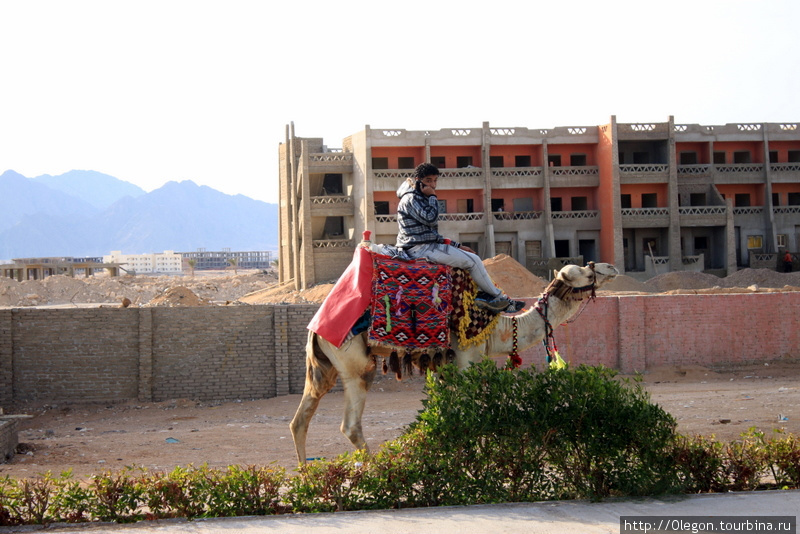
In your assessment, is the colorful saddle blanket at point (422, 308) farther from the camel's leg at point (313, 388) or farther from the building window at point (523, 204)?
the building window at point (523, 204)

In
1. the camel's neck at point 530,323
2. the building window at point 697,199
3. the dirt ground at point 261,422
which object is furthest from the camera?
the building window at point 697,199

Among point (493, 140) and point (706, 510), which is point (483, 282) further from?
point (493, 140)

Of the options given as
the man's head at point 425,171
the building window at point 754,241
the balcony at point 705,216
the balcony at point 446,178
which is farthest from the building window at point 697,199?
the man's head at point 425,171

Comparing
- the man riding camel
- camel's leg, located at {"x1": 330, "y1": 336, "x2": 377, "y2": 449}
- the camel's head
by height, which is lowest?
camel's leg, located at {"x1": 330, "y1": 336, "x2": 377, "y2": 449}

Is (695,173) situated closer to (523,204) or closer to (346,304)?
(523,204)

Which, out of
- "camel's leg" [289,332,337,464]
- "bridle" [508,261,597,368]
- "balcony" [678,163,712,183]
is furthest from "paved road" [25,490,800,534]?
"balcony" [678,163,712,183]

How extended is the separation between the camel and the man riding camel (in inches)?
11.2

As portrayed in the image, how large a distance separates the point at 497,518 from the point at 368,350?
Result: 2512 mm

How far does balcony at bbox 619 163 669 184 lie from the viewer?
46500 millimetres

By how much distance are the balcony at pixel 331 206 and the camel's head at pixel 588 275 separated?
1517 inches

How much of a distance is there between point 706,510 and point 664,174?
1696 inches

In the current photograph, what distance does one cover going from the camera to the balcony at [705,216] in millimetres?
46406

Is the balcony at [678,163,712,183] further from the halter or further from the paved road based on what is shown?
the paved road

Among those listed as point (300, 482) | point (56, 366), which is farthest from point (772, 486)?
point (56, 366)
